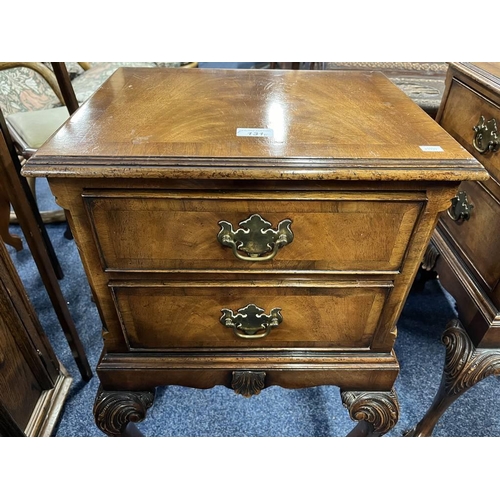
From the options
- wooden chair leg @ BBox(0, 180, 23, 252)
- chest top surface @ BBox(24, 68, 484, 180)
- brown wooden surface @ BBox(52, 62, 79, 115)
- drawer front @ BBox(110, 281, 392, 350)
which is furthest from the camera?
wooden chair leg @ BBox(0, 180, 23, 252)

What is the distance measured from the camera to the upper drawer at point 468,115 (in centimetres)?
64

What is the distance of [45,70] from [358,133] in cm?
128

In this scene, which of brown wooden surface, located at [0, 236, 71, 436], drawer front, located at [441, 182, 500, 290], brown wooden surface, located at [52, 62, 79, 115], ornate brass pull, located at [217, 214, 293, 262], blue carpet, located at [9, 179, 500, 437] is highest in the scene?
brown wooden surface, located at [52, 62, 79, 115]

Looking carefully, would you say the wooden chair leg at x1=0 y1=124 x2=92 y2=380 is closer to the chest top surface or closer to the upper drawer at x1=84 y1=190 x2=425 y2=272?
the chest top surface

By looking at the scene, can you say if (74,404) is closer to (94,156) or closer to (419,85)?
(94,156)

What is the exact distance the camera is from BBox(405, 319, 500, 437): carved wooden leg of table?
0.68 m

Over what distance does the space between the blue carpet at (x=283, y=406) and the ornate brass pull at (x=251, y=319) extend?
1.45ft

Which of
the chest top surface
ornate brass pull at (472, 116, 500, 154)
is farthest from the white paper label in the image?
ornate brass pull at (472, 116, 500, 154)

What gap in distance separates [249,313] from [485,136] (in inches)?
19.3

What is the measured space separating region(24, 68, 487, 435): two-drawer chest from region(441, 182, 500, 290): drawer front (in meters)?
0.19

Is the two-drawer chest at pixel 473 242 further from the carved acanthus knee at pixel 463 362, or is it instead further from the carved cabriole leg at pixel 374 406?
the carved cabriole leg at pixel 374 406

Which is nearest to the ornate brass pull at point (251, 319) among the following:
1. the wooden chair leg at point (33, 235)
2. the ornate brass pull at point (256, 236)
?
the ornate brass pull at point (256, 236)

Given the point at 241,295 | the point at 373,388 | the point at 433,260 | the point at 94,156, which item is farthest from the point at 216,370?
the point at 433,260

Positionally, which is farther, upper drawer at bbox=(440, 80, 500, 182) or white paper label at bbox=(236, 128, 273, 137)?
upper drawer at bbox=(440, 80, 500, 182)
